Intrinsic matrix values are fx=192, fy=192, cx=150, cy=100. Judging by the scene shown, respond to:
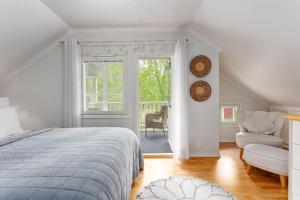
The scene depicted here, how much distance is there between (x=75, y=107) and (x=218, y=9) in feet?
9.36

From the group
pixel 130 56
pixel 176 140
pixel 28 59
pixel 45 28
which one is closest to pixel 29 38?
pixel 45 28

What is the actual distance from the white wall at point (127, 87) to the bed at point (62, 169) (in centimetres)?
171

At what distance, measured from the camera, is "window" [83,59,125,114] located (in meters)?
3.82

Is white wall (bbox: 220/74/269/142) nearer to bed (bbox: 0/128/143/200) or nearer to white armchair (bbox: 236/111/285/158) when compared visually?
white armchair (bbox: 236/111/285/158)

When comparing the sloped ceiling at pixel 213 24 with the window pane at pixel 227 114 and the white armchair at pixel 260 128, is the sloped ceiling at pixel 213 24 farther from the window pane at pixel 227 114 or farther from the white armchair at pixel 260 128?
the window pane at pixel 227 114

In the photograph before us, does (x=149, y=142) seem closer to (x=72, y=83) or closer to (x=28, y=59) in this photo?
(x=72, y=83)

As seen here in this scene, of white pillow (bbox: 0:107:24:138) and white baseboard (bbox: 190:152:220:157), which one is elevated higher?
white pillow (bbox: 0:107:24:138)

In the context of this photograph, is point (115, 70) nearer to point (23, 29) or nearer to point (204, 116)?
point (23, 29)

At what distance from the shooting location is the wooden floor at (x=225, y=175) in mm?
2331

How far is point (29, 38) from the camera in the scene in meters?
3.13

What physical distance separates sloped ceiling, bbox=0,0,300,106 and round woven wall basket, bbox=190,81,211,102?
74 cm

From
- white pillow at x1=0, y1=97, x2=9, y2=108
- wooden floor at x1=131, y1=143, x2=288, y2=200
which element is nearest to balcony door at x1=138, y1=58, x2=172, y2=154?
wooden floor at x1=131, y1=143, x2=288, y2=200

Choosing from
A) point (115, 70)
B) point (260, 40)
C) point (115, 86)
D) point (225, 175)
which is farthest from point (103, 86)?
point (260, 40)

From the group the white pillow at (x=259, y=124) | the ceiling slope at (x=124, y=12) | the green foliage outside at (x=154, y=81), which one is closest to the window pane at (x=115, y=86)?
the ceiling slope at (x=124, y=12)
